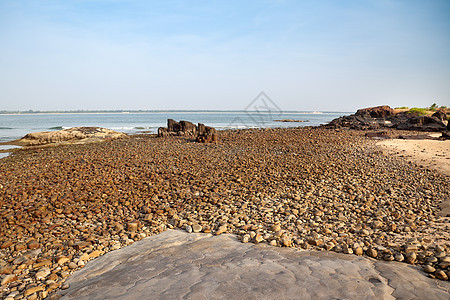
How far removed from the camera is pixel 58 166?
1128cm

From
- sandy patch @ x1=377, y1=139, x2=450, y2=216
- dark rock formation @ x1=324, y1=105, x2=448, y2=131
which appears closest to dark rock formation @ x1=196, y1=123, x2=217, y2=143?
sandy patch @ x1=377, y1=139, x2=450, y2=216

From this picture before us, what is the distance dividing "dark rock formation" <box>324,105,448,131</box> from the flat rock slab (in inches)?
1085

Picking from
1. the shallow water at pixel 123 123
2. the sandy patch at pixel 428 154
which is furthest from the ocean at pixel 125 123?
the sandy patch at pixel 428 154

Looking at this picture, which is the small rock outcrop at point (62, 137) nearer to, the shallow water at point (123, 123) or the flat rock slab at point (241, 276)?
the shallow water at point (123, 123)

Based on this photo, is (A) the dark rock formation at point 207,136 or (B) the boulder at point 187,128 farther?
(B) the boulder at point 187,128

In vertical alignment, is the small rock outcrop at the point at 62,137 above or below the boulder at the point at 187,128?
below

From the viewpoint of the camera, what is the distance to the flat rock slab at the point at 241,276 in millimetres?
→ 3131

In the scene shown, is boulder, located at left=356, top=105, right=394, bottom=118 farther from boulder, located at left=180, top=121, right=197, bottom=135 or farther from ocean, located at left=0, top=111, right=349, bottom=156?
boulder, located at left=180, top=121, right=197, bottom=135

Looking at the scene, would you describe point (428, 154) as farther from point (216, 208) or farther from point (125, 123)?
point (125, 123)

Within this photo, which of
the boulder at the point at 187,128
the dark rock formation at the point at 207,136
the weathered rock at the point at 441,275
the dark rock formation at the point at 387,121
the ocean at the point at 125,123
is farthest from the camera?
the ocean at the point at 125,123

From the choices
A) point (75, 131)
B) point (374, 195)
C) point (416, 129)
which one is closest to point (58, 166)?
point (374, 195)

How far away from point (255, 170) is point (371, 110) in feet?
126

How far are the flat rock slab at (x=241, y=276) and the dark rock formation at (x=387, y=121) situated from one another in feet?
90.4

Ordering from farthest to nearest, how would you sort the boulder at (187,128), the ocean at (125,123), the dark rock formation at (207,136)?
1. the ocean at (125,123)
2. the boulder at (187,128)
3. the dark rock formation at (207,136)
